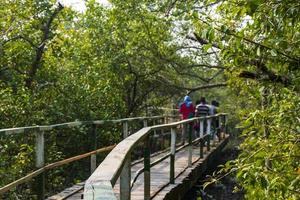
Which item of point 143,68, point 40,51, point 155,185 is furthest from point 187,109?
point 155,185

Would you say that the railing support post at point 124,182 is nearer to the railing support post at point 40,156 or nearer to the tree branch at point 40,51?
the railing support post at point 40,156

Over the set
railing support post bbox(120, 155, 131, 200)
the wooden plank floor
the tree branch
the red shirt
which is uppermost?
the tree branch

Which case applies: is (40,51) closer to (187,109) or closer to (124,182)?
(187,109)

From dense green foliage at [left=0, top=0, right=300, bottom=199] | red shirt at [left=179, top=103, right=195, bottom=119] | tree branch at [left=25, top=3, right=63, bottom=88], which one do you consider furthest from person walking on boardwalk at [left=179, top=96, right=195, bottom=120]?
tree branch at [left=25, top=3, right=63, bottom=88]

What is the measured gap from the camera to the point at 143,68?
15.4 meters

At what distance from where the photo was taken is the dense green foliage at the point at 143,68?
4.06 m

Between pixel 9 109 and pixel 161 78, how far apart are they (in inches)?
310

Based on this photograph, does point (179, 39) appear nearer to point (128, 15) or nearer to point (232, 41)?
point (128, 15)

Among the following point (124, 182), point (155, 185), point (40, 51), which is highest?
point (40, 51)

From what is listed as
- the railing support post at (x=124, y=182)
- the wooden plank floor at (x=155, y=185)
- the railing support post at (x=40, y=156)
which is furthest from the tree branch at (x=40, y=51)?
the railing support post at (x=124, y=182)

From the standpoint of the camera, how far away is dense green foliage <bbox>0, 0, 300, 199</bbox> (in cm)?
406

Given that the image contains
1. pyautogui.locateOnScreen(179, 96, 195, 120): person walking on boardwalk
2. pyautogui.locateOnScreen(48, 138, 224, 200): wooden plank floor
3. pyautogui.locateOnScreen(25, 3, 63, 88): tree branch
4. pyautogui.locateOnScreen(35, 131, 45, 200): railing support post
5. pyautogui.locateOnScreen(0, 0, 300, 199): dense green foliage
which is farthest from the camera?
pyautogui.locateOnScreen(179, 96, 195, 120): person walking on boardwalk

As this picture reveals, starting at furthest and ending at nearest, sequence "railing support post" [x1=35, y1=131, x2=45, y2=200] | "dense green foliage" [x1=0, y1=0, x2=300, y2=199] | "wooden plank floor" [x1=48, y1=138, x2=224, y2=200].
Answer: "wooden plank floor" [x1=48, y1=138, x2=224, y2=200], "railing support post" [x1=35, y1=131, x2=45, y2=200], "dense green foliage" [x1=0, y1=0, x2=300, y2=199]

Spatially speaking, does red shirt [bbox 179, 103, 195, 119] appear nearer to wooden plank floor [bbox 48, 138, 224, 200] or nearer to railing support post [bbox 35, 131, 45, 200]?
wooden plank floor [bbox 48, 138, 224, 200]
